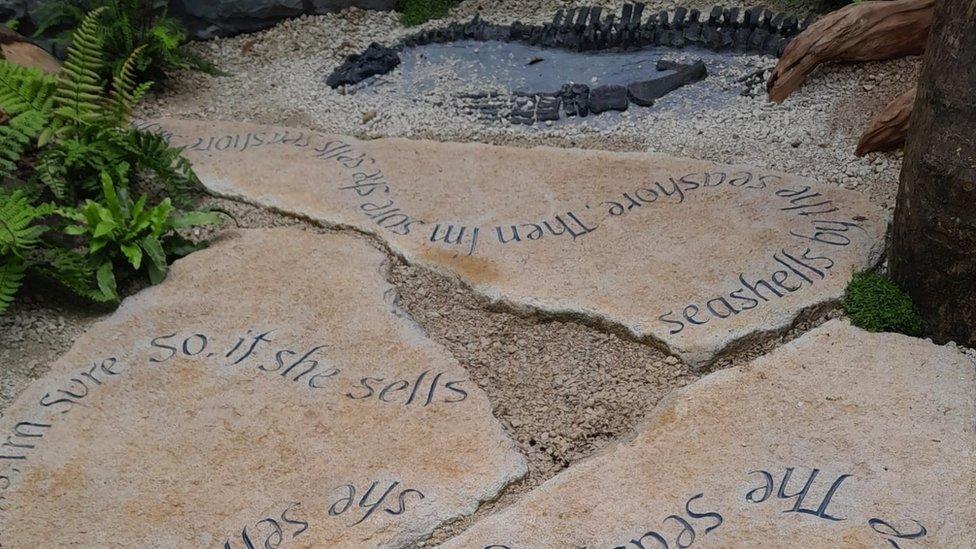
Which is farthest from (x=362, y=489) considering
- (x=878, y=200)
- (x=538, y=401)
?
(x=878, y=200)

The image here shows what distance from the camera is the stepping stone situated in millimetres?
2965

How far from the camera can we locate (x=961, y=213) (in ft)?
11.3

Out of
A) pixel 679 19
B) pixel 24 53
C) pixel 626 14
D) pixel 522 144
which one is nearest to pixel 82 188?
pixel 24 53

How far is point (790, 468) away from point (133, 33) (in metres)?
5.20

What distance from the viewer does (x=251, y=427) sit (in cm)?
360

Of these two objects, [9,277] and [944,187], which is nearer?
[944,187]

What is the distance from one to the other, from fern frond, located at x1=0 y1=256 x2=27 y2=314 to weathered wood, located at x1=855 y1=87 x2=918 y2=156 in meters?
4.11

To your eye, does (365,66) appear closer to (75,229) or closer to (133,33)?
(133,33)

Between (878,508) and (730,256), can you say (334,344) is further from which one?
(878,508)

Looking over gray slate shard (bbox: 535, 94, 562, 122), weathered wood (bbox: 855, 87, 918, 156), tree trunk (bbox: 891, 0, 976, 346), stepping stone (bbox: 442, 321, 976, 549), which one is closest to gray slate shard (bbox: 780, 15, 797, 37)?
weathered wood (bbox: 855, 87, 918, 156)

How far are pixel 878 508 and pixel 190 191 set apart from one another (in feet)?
12.4

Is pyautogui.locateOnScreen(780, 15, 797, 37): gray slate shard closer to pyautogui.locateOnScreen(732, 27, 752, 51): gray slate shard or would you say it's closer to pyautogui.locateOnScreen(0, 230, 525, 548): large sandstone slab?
pyautogui.locateOnScreen(732, 27, 752, 51): gray slate shard

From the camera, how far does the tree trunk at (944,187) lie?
3369 millimetres

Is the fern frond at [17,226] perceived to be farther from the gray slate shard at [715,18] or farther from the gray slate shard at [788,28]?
the gray slate shard at [788,28]
